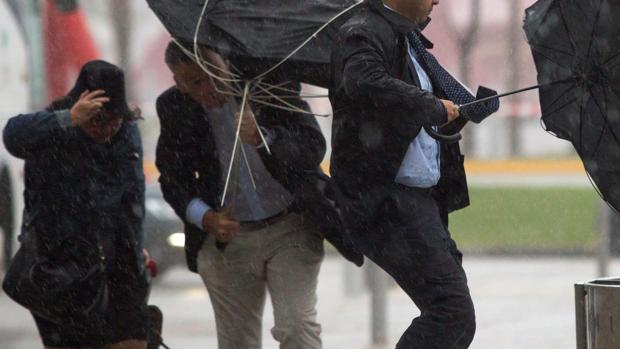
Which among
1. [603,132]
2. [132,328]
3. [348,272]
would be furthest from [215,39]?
[348,272]

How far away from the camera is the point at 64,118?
620cm

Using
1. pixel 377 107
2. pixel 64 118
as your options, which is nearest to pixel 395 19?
pixel 377 107

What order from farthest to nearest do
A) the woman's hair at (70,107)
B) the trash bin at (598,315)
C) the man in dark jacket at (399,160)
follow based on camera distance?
1. the woman's hair at (70,107)
2. the man in dark jacket at (399,160)
3. the trash bin at (598,315)

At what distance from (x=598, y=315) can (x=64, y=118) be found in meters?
2.30

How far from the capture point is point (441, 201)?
5.66m

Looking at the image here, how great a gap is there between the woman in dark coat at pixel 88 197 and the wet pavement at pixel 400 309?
3.94m

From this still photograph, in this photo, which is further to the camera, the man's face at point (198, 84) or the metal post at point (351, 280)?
the metal post at point (351, 280)

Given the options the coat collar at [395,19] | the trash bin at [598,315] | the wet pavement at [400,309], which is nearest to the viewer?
the trash bin at [598,315]

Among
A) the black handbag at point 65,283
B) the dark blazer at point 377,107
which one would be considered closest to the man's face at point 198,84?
the black handbag at point 65,283

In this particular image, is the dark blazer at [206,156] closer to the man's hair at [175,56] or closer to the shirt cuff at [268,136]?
the shirt cuff at [268,136]

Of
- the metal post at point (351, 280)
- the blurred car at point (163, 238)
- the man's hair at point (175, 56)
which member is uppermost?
the blurred car at point (163, 238)

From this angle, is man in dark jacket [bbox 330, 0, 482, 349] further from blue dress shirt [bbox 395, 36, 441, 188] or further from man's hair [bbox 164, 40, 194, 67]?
man's hair [bbox 164, 40, 194, 67]

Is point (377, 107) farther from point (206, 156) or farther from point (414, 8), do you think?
point (206, 156)

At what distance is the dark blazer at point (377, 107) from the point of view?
509 cm
